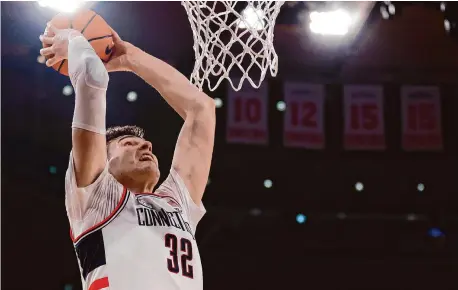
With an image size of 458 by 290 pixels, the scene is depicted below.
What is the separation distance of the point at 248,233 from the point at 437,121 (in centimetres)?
225

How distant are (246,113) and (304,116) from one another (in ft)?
1.97

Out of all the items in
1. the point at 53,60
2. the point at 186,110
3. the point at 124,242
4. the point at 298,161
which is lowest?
the point at 124,242

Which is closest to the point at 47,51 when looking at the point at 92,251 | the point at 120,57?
the point at 120,57

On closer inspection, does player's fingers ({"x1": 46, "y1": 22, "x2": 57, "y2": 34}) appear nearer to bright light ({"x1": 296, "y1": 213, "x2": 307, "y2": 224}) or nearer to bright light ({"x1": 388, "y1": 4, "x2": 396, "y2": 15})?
bright light ({"x1": 388, "y1": 4, "x2": 396, "y2": 15})

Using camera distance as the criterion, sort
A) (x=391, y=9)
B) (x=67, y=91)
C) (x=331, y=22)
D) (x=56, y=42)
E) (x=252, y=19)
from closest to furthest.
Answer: (x=56, y=42), (x=252, y=19), (x=331, y=22), (x=391, y=9), (x=67, y=91)

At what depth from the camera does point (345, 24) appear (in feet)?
18.0

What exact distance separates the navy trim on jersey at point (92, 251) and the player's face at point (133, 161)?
371 mm

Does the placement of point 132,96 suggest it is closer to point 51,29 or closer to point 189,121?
point 189,121

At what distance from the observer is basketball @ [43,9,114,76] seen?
230 centimetres

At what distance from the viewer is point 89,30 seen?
2336 millimetres

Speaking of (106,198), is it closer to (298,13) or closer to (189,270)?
(189,270)

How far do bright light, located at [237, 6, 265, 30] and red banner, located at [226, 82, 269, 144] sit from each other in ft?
9.86

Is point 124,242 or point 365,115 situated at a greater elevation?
point 365,115

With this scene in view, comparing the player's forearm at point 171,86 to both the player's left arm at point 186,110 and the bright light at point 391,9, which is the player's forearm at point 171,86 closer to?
the player's left arm at point 186,110
